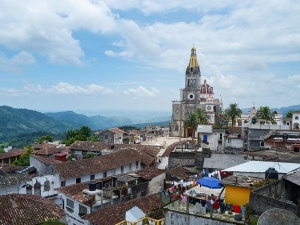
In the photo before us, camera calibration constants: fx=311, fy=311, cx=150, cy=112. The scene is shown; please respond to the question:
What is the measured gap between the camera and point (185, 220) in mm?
13273

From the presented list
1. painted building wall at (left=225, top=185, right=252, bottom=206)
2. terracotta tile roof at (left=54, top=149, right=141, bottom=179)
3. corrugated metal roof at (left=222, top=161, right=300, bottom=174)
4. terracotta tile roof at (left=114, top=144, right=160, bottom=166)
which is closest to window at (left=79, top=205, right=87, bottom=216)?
terracotta tile roof at (left=54, top=149, right=141, bottom=179)

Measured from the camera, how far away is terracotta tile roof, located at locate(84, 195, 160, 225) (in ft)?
68.1

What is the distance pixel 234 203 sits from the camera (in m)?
15.2

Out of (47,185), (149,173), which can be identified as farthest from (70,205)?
(149,173)

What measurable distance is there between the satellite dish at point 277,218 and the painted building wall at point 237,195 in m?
3.82

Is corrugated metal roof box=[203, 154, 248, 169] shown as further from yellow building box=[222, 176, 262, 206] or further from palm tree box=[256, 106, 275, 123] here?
palm tree box=[256, 106, 275, 123]

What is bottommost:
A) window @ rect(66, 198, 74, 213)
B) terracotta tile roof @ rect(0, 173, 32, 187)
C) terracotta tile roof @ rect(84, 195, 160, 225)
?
window @ rect(66, 198, 74, 213)

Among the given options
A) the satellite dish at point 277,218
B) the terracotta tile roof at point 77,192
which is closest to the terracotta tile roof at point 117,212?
the terracotta tile roof at point 77,192

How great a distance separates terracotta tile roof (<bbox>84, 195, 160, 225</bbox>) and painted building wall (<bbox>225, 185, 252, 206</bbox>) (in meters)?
7.42

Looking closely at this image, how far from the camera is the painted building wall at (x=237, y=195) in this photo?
588 inches

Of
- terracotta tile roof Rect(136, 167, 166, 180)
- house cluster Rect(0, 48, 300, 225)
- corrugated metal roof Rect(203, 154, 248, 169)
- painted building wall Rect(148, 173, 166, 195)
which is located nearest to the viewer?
house cluster Rect(0, 48, 300, 225)

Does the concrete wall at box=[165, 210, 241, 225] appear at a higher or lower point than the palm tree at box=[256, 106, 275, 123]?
lower

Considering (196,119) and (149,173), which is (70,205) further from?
(196,119)

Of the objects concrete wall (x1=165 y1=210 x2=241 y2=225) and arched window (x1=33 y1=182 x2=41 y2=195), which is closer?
concrete wall (x1=165 y1=210 x2=241 y2=225)
